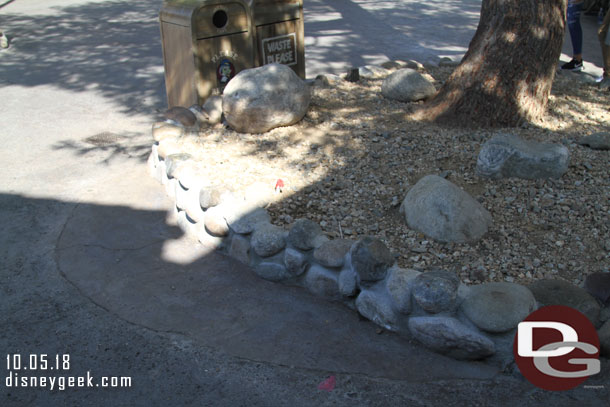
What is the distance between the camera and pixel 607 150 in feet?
16.6

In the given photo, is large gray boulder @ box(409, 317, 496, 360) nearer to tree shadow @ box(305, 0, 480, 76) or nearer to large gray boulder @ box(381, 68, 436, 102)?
large gray boulder @ box(381, 68, 436, 102)

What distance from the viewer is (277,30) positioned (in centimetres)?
674

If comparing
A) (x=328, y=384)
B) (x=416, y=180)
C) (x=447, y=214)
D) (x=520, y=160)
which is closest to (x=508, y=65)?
(x=520, y=160)

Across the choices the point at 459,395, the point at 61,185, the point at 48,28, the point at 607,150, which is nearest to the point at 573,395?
the point at 459,395

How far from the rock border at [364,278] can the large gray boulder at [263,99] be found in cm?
102

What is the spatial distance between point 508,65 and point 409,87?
1.15 metres

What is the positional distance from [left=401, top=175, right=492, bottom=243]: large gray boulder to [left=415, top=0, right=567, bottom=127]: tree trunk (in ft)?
5.60

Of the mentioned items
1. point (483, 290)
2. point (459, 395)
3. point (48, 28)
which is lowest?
point (459, 395)

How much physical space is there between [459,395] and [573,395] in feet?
1.89

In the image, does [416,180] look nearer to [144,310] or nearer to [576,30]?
[144,310]

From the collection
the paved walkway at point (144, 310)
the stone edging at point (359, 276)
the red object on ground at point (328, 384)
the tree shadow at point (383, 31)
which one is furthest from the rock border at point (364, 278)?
the tree shadow at point (383, 31)

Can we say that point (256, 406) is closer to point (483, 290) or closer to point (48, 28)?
point (483, 290)

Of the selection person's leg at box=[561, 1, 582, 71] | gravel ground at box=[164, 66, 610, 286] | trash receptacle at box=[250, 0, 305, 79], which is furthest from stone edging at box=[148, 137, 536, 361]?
person's leg at box=[561, 1, 582, 71]

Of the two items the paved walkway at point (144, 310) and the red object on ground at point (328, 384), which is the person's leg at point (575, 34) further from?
the red object on ground at point (328, 384)
